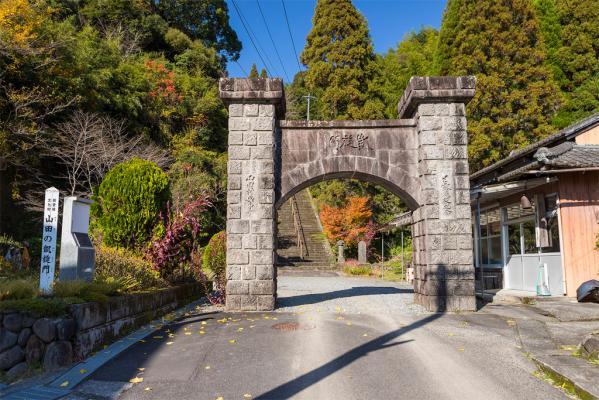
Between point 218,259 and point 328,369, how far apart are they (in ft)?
25.2

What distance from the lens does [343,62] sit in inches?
1085

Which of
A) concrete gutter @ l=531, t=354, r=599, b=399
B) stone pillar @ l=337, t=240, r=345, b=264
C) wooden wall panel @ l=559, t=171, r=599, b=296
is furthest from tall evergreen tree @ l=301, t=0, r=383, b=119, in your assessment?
concrete gutter @ l=531, t=354, r=599, b=399

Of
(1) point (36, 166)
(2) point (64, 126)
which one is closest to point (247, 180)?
(2) point (64, 126)

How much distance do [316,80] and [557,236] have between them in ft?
67.4

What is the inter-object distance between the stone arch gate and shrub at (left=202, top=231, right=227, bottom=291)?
7.33 ft

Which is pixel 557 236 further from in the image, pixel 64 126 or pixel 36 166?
pixel 36 166

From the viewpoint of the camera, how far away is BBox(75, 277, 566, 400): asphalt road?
13.6 feet

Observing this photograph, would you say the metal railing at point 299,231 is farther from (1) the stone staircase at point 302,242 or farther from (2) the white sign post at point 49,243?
(2) the white sign post at point 49,243

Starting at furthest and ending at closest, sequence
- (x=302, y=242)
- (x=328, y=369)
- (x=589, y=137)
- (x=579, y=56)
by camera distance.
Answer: (x=302, y=242)
(x=579, y=56)
(x=589, y=137)
(x=328, y=369)

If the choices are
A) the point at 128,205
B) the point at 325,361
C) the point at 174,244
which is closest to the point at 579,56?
the point at 174,244

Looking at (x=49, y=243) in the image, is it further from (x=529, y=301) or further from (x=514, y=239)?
(x=514, y=239)

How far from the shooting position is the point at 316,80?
28219 millimetres

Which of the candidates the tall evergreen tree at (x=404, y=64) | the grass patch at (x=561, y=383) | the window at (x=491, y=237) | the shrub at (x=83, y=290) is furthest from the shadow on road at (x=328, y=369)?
the tall evergreen tree at (x=404, y=64)

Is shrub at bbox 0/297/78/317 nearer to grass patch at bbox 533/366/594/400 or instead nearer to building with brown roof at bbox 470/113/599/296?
grass patch at bbox 533/366/594/400
